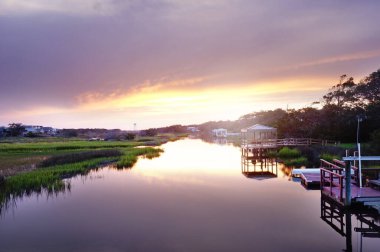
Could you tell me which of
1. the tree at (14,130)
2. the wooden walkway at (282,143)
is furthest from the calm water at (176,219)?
the tree at (14,130)

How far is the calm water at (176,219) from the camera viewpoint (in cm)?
1095

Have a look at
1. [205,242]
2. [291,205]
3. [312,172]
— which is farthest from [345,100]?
[205,242]

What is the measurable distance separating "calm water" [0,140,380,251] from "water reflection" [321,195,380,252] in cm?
16

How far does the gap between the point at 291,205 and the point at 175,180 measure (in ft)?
33.7

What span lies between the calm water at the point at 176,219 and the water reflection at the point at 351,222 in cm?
16

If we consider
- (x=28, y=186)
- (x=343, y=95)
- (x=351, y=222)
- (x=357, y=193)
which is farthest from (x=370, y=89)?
(x=28, y=186)

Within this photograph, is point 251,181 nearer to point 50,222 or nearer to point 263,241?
point 263,241

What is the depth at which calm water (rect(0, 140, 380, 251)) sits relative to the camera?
10953 millimetres

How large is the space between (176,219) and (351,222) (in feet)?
22.9

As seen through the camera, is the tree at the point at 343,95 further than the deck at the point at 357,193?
Yes

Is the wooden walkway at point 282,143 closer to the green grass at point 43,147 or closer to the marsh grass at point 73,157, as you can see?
the marsh grass at point 73,157

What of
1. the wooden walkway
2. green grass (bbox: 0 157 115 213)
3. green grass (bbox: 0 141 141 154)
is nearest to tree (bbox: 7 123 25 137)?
green grass (bbox: 0 141 141 154)

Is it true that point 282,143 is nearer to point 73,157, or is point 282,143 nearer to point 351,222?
point 73,157

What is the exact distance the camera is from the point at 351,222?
12344 mm
